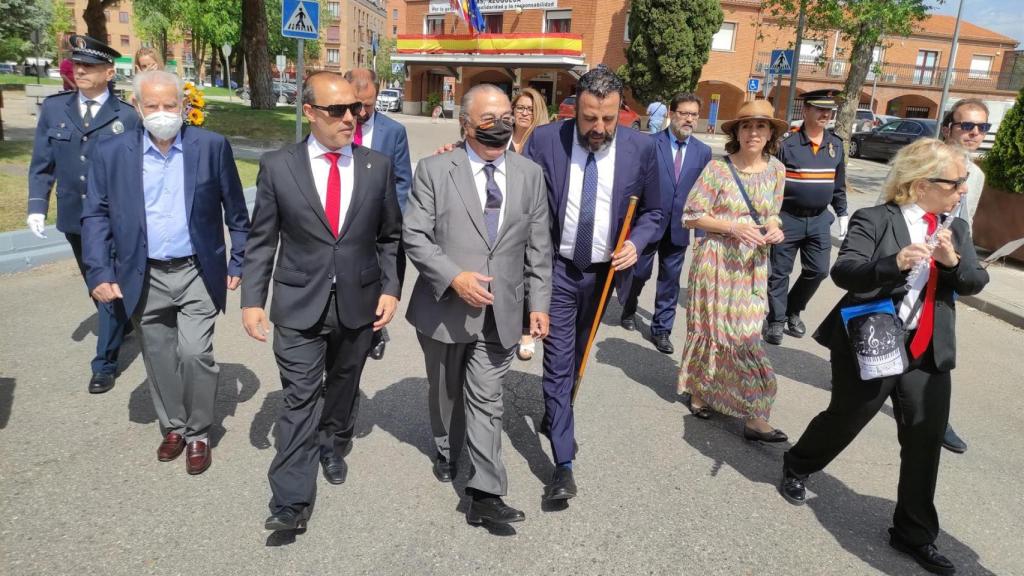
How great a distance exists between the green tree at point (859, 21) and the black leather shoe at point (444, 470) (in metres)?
12.6

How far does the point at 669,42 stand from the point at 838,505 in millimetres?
34274

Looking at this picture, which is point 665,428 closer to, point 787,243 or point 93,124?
point 787,243

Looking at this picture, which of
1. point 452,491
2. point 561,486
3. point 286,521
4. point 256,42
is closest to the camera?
point 286,521

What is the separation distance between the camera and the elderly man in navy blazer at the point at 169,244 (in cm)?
338

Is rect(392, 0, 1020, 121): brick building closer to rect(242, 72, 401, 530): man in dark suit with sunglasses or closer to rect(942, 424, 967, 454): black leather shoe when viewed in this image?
rect(942, 424, 967, 454): black leather shoe

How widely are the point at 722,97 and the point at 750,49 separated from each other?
3.14m

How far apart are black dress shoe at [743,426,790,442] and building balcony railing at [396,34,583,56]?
3851 centimetres

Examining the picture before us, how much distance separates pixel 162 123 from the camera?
332cm

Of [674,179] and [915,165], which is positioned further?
[674,179]

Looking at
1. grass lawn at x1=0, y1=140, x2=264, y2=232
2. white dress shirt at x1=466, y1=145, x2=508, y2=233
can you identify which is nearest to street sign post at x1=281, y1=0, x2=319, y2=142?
grass lawn at x1=0, y1=140, x2=264, y2=232

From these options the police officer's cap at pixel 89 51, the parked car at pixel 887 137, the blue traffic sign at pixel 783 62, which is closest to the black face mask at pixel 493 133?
the police officer's cap at pixel 89 51

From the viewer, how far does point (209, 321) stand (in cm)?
357

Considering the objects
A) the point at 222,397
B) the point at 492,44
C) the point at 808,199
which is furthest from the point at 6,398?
the point at 492,44

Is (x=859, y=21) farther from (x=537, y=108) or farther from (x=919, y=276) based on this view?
(x=919, y=276)
